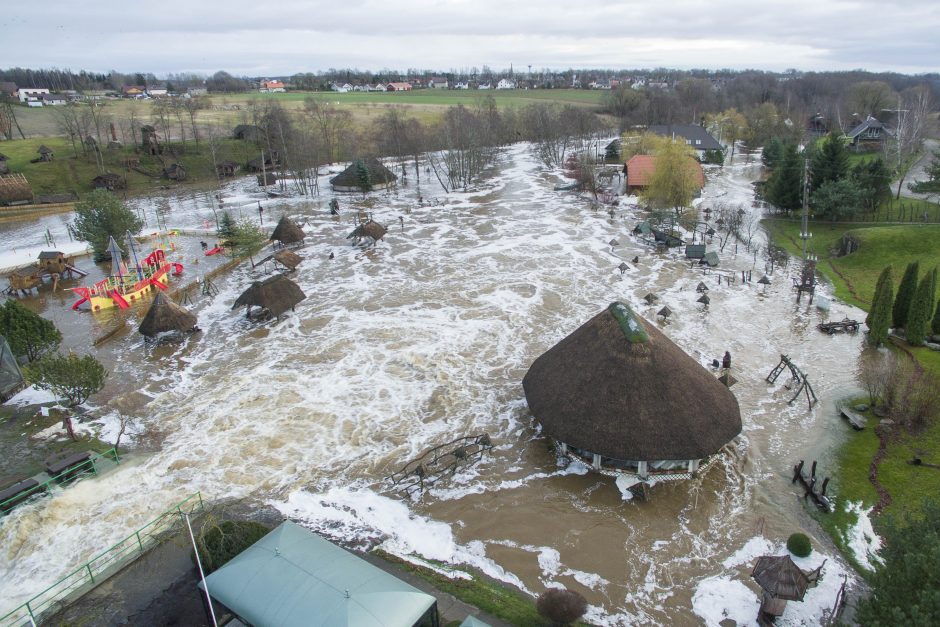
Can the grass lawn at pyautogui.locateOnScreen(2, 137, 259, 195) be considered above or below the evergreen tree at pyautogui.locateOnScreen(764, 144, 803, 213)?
above

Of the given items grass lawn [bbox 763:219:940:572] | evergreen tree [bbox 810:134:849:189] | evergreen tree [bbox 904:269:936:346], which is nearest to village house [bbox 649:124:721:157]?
evergreen tree [bbox 810:134:849:189]

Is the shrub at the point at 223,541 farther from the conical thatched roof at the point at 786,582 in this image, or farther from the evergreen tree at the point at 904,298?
the evergreen tree at the point at 904,298

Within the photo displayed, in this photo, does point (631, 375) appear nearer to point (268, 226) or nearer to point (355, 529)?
point (355, 529)

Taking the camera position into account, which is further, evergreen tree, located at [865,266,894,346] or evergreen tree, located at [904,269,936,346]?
evergreen tree, located at [865,266,894,346]

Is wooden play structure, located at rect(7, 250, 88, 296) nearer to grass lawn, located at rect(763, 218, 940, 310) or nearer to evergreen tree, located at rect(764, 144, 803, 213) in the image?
grass lawn, located at rect(763, 218, 940, 310)

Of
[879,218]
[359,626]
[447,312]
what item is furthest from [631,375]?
[879,218]

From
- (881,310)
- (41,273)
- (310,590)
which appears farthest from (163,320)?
(881,310)

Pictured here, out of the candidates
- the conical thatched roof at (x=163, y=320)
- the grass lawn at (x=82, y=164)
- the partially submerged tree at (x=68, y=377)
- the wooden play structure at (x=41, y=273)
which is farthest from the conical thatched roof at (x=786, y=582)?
Answer: the grass lawn at (x=82, y=164)
